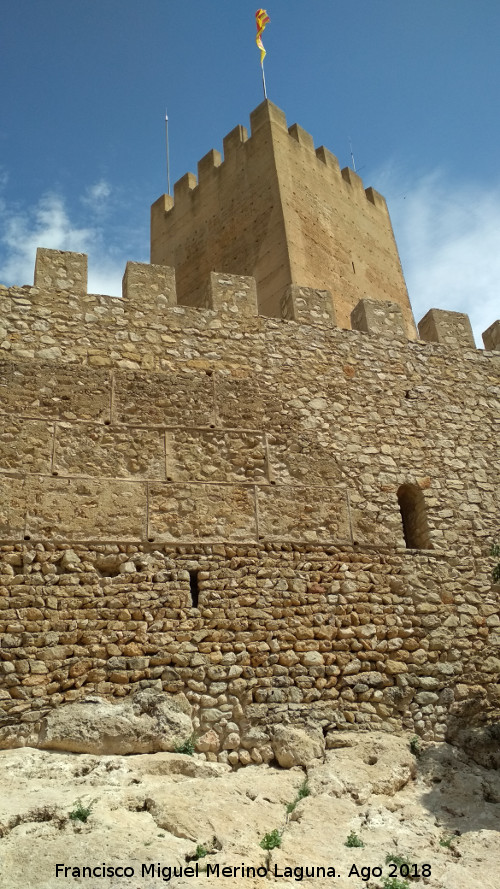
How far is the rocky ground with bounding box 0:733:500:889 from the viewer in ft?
14.1

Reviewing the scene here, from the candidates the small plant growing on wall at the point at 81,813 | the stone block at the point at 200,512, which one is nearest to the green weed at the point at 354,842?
the small plant growing on wall at the point at 81,813

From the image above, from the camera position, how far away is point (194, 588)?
671cm

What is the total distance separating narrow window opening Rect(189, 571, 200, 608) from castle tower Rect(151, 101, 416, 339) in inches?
165

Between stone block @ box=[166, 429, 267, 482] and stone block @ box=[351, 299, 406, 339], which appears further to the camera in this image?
stone block @ box=[351, 299, 406, 339]

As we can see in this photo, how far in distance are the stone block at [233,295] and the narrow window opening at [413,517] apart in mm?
2552

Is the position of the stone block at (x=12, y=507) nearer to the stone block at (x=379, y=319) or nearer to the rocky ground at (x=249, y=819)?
the rocky ground at (x=249, y=819)

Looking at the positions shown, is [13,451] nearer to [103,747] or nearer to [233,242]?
[103,747]

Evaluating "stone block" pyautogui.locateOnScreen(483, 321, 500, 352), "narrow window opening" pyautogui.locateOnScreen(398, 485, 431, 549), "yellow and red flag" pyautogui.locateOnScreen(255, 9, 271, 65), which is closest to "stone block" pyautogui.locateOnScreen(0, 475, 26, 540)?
"narrow window opening" pyautogui.locateOnScreen(398, 485, 431, 549)

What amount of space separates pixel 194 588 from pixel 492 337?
17.7ft

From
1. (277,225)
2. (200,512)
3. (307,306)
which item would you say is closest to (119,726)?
(200,512)

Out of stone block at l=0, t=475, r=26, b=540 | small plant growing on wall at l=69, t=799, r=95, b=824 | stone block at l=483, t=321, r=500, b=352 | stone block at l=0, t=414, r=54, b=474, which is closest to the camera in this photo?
small plant growing on wall at l=69, t=799, r=95, b=824

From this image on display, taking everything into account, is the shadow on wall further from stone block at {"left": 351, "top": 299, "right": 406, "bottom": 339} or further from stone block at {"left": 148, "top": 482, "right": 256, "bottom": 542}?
stone block at {"left": 351, "top": 299, "right": 406, "bottom": 339}

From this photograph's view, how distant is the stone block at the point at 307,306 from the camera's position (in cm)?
859

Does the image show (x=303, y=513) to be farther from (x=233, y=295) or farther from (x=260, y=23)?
(x=260, y=23)
